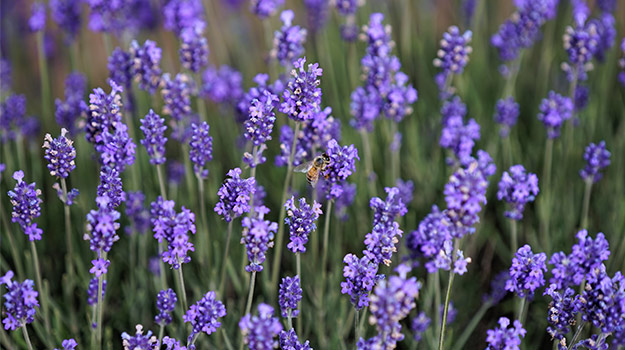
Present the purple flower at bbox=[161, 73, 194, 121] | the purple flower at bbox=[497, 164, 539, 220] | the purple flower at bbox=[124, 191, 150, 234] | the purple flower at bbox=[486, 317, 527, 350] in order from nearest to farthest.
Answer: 1. the purple flower at bbox=[486, 317, 527, 350]
2. the purple flower at bbox=[497, 164, 539, 220]
3. the purple flower at bbox=[161, 73, 194, 121]
4. the purple flower at bbox=[124, 191, 150, 234]

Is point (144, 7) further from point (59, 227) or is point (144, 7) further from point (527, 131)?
point (527, 131)

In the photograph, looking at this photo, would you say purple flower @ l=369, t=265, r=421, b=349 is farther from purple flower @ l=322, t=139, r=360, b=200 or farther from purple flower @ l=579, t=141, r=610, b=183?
purple flower @ l=579, t=141, r=610, b=183

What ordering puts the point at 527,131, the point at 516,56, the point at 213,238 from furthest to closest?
1. the point at 527,131
2. the point at 516,56
3. the point at 213,238

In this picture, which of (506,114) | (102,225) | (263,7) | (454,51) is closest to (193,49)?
(263,7)

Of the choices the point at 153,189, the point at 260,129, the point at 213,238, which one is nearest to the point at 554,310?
the point at 260,129

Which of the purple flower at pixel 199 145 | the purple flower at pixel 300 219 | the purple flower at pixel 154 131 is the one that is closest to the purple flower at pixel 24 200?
the purple flower at pixel 154 131

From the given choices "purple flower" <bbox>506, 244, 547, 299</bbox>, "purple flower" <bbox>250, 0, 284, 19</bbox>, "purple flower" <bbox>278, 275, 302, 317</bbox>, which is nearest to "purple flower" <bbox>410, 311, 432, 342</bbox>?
"purple flower" <bbox>506, 244, 547, 299</bbox>

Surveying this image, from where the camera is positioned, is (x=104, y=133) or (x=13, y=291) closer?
(x=13, y=291)
